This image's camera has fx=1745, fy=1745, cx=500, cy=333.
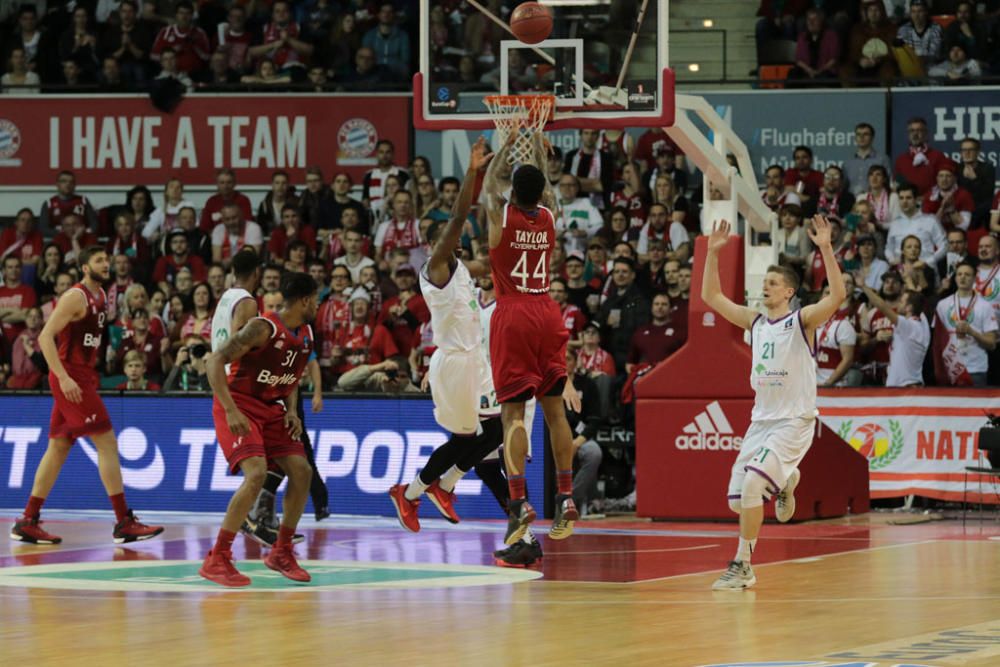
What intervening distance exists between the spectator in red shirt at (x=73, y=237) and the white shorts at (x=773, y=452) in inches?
496

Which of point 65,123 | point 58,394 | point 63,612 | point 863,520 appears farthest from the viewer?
point 65,123

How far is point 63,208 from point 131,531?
365 inches

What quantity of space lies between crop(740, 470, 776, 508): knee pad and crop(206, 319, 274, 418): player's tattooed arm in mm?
3088

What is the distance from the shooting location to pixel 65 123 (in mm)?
23297

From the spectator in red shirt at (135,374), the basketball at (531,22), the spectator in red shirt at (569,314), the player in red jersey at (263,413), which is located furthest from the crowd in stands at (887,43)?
the player in red jersey at (263,413)

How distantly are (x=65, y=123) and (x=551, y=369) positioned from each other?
13.8 metres

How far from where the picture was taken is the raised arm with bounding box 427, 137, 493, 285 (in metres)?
10.9

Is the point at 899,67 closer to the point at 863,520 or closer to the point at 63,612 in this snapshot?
the point at 863,520

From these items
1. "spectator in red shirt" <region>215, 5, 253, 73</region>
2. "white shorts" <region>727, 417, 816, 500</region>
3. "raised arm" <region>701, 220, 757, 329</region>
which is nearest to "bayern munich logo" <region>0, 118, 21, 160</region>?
"spectator in red shirt" <region>215, 5, 253, 73</region>

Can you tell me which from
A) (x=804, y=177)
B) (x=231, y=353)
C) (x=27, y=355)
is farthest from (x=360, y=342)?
(x=231, y=353)

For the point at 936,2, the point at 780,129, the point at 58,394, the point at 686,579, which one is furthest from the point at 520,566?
the point at 936,2

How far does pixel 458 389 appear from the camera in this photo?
12656 millimetres

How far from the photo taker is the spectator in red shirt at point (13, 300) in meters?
20.2

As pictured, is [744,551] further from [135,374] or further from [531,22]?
[135,374]
